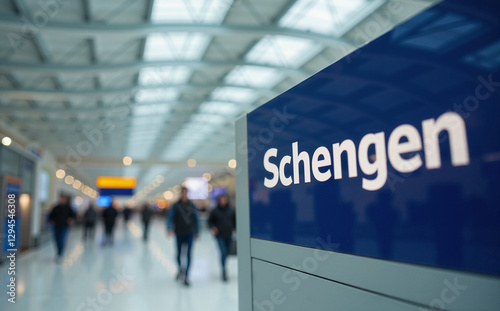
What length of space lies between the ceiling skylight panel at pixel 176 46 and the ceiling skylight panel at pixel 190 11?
4.88 feet

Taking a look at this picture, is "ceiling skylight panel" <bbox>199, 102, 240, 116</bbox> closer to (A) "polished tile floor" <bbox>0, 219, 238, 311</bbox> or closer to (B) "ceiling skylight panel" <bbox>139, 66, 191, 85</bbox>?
(B) "ceiling skylight panel" <bbox>139, 66, 191, 85</bbox>

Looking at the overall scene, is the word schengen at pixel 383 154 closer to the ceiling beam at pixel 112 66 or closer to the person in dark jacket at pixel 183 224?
the person in dark jacket at pixel 183 224

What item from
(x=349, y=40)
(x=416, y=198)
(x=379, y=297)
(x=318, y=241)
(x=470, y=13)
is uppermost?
(x=349, y=40)

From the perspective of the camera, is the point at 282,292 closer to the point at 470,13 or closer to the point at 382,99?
the point at 382,99

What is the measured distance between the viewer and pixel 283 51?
51.1 ft

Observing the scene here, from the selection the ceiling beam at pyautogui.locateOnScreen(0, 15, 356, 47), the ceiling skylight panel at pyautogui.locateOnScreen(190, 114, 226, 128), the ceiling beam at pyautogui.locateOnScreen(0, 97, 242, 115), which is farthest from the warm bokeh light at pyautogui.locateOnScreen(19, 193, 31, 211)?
the ceiling skylight panel at pyautogui.locateOnScreen(190, 114, 226, 128)

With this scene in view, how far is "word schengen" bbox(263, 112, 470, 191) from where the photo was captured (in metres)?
1.49

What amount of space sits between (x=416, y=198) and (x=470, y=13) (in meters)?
0.77

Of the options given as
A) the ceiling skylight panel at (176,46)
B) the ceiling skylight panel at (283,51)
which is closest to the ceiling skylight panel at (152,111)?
the ceiling skylight panel at (176,46)

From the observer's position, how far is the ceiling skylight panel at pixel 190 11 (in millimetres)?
11453

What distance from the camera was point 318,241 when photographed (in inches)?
90.6

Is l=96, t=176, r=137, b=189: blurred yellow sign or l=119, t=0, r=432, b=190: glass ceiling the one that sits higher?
l=119, t=0, r=432, b=190: glass ceiling

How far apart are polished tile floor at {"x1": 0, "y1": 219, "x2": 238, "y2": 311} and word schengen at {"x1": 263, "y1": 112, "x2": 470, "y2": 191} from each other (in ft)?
12.3

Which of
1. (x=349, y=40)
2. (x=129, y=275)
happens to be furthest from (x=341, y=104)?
(x=349, y=40)
